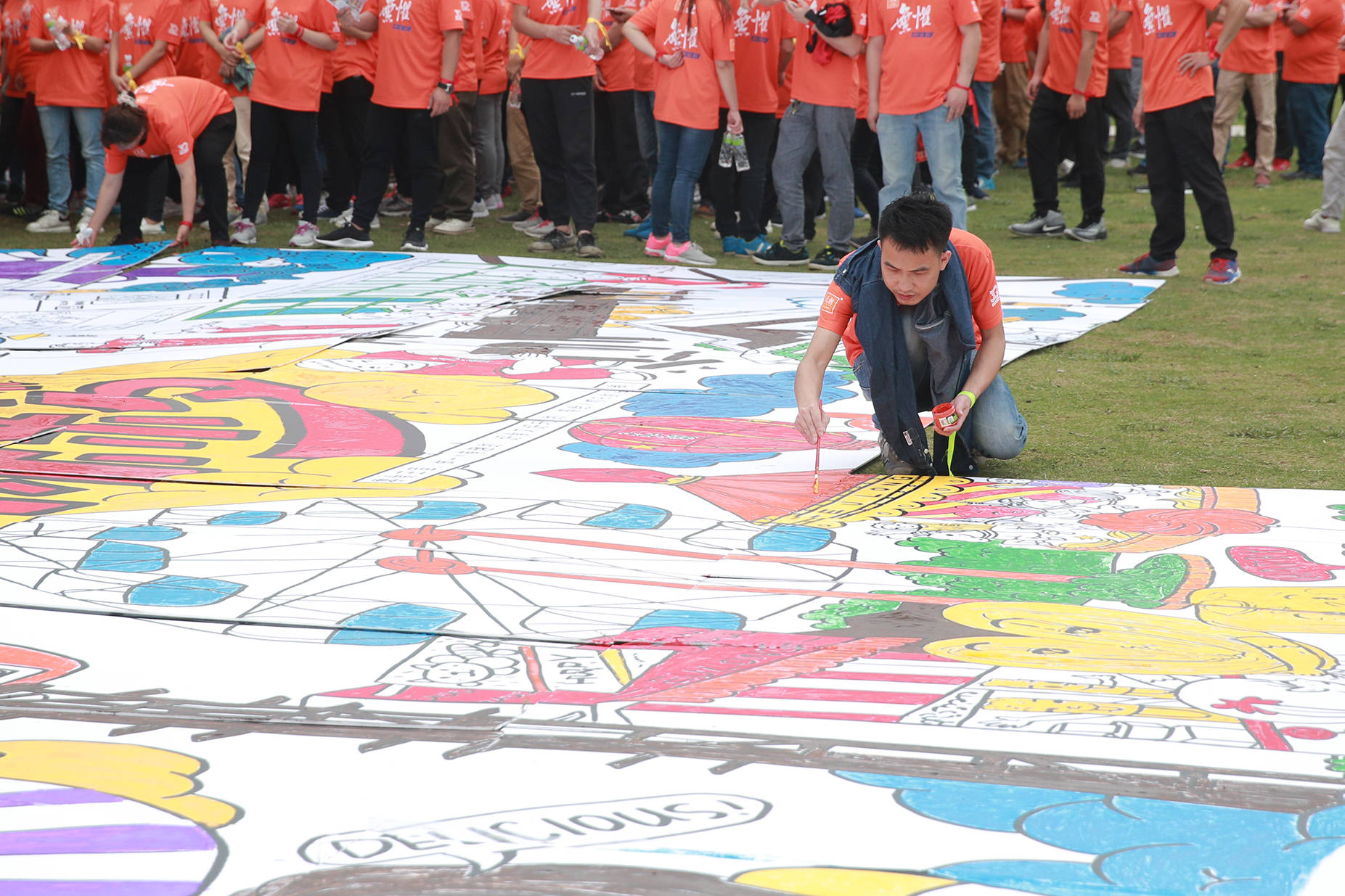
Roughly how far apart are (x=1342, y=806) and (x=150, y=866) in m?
1.46

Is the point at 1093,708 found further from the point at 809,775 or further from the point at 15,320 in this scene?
the point at 15,320

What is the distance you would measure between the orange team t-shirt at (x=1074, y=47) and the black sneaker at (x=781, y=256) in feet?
5.72

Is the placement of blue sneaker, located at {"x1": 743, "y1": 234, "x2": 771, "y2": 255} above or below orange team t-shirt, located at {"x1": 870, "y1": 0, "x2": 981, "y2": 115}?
below

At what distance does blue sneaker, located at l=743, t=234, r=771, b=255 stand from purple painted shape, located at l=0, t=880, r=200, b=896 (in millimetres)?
5816

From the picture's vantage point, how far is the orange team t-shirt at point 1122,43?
819 centimetres

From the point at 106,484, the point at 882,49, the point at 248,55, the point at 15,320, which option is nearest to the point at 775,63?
the point at 882,49

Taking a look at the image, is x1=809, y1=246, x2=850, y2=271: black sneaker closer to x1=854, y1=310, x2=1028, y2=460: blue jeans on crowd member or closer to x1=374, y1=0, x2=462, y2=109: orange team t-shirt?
x1=374, y1=0, x2=462, y2=109: orange team t-shirt

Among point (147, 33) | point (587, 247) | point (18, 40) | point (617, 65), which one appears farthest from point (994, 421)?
point (18, 40)

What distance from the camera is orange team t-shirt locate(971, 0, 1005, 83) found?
8109mm

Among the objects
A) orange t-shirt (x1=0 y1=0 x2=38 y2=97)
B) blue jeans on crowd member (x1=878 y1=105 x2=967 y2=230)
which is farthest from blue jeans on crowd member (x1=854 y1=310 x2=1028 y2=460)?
orange t-shirt (x1=0 y1=0 x2=38 y2=97)

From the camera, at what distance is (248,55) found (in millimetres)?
7422

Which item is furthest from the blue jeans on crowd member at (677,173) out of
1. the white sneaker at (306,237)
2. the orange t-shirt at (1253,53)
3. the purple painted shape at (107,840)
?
the purple painted shape at (107,840)

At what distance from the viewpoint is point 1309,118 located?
390 inches

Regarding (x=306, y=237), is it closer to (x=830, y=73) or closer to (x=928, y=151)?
(x=830, y=73)
